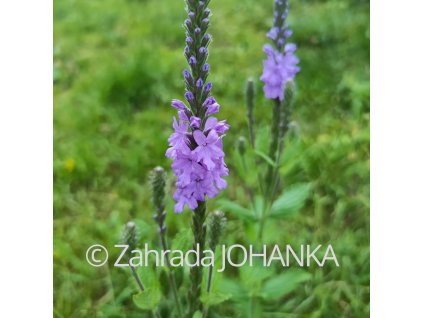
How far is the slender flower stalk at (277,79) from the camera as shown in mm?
3141

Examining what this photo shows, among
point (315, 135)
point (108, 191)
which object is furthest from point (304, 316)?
point (108, 191)

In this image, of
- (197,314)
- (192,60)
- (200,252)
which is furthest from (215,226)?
(192,60)

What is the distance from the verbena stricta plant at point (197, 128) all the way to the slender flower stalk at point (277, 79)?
1.00m

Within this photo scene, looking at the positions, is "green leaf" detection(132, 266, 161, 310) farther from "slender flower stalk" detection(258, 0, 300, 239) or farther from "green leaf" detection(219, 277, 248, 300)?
Answer: "slender flower stalk" detection(258, 0, 300, 239)

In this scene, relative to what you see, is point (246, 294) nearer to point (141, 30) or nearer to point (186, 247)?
point (186, 247)

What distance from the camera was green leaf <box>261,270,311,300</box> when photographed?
3.19 m

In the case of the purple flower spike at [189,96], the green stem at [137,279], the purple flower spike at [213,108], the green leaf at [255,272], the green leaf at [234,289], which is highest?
the purple flower spike at [189,96]

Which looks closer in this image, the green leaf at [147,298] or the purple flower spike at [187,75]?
the purple flower spike at [187,75]

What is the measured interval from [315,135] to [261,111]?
550 mm

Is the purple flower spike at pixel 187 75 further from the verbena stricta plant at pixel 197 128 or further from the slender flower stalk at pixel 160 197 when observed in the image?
the slender flower stalk at pixel 160 197

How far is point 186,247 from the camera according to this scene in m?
2.65

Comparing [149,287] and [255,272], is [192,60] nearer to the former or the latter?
[149,287]

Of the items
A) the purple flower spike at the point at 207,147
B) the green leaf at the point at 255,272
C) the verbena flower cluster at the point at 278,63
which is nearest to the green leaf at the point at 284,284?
the green leaf at the point at 255,272

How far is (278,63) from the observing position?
326 cm
